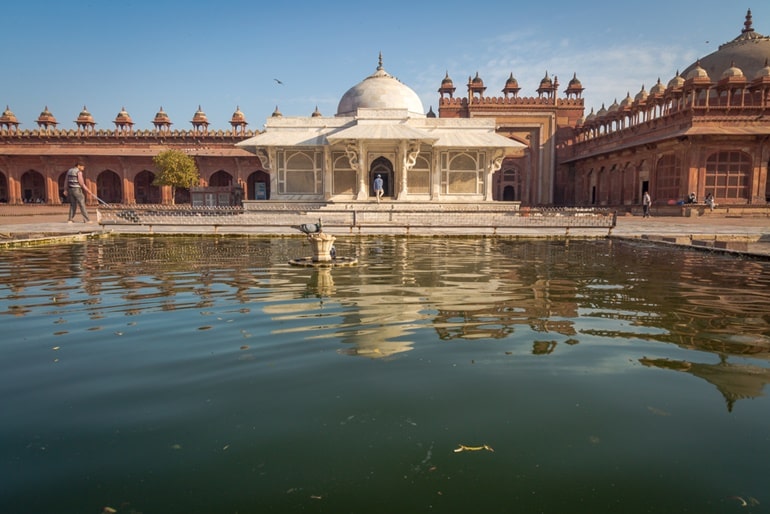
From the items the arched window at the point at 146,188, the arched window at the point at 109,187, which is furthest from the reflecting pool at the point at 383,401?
the arched window at the point at 109,187

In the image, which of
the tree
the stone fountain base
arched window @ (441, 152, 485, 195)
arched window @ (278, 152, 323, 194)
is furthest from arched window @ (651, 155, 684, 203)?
the tree

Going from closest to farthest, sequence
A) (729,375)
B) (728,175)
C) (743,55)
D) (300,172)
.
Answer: (729,375)
(728,175)
(300,172)
(743,55)

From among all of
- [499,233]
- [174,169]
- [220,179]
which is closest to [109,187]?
[220,179]

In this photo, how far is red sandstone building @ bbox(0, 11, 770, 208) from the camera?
23.7 meters

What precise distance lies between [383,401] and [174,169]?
95.2ft

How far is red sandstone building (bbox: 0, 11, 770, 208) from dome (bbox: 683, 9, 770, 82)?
Answer: 0.06m

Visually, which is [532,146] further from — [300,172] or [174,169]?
[174,169]

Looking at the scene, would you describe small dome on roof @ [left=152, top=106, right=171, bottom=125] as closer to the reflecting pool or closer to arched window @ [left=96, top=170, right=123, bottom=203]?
arched window @ [left=96, top=170, right=123, bottom=203]

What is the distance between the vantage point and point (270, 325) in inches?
146

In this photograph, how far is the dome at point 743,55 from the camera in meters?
27.4

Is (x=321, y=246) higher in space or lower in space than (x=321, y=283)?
higher

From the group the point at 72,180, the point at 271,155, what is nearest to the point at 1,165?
the point at 271,155

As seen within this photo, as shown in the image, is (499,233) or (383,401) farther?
(499,233)

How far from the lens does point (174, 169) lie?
28391mm
